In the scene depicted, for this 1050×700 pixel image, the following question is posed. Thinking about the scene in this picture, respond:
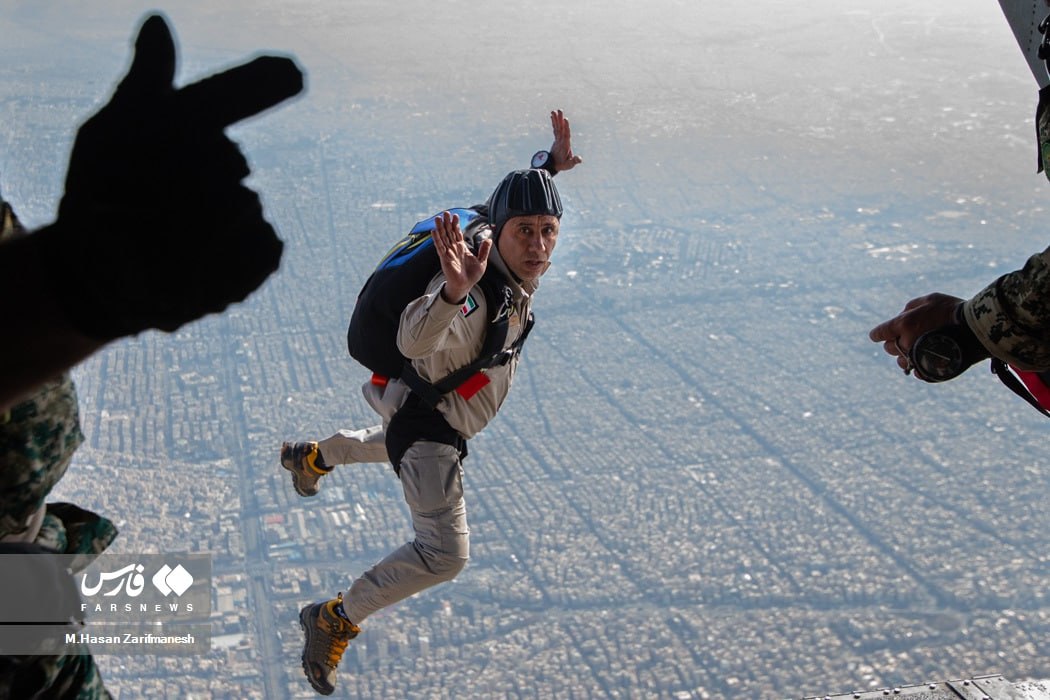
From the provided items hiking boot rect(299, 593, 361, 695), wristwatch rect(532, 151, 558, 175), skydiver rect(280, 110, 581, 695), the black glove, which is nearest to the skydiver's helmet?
skydiver rect(280, 110, 581, 695)

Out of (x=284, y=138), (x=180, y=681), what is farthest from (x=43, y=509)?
(x=284, y=138)

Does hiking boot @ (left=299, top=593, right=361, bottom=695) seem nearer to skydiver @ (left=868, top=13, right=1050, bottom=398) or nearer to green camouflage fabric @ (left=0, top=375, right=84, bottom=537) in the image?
skydiver @ (left=868, top=13, right=1050, bottom=398)

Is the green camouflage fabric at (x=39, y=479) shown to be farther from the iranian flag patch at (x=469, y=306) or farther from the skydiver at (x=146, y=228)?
the iranian flag patch at (x=469, y=306)

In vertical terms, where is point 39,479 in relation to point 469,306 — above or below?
above

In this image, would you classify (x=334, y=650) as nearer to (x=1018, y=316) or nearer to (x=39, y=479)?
(x=39, y=479)

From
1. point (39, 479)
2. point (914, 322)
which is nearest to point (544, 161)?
point (914, 322)

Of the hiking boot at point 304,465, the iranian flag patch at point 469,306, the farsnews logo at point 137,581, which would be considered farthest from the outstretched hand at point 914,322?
the hiking boot at point 304,465

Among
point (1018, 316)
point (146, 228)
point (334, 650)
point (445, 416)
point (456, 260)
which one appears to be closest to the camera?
point (146, 228)
